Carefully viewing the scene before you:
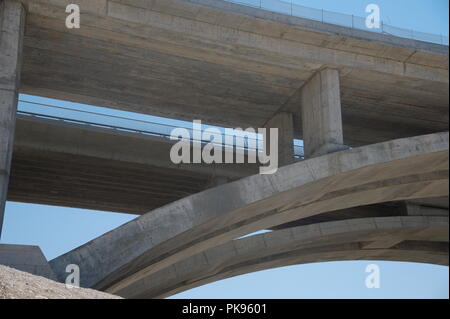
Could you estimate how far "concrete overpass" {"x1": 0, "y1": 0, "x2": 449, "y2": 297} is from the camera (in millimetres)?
17859

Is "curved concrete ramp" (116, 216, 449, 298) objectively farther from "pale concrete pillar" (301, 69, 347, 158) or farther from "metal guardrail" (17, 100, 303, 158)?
"pale concrete pillar" (301, 69, 347, 158)

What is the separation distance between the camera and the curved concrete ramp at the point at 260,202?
15797 millimetres

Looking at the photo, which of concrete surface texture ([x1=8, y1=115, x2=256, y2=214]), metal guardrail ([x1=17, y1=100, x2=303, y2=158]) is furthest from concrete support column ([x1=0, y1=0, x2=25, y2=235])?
concrete surface texture ([x1=8, y1=115, x2=256, y2=214])

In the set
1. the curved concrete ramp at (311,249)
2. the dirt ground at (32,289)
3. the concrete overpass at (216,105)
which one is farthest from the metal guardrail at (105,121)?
the dirt ground at (32,289)

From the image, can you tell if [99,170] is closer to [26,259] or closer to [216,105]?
[216,105]

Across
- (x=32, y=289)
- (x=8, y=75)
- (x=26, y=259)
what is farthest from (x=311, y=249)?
(x=32, y=289)

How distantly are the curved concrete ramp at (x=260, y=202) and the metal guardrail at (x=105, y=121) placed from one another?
183 inches

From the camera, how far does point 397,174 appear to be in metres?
21.6

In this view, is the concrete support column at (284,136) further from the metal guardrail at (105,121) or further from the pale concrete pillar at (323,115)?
the pale concrete pillar at (323,115)

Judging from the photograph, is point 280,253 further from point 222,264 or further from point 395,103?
point 395,103

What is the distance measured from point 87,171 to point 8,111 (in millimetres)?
10621

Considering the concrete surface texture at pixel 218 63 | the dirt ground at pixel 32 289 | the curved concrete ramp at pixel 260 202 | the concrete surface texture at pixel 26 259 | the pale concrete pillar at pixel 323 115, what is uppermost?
the concrete surface texture at pixel 218 63

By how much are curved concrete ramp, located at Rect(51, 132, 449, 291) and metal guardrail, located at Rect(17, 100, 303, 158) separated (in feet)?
15.3
